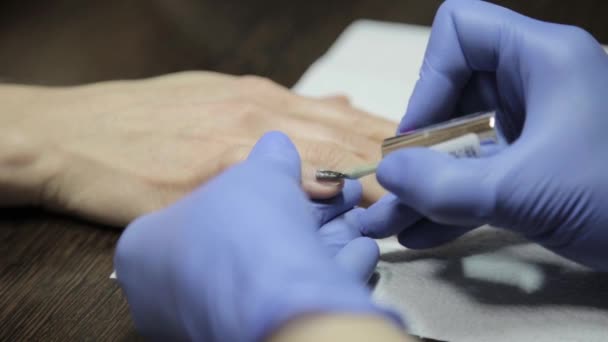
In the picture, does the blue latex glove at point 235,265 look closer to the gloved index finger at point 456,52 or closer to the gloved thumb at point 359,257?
the gloved thumb at point 359,257

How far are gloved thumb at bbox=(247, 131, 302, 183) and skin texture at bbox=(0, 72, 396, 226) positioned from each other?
0.53 feet

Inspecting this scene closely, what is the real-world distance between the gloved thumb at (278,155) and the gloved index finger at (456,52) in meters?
0.19

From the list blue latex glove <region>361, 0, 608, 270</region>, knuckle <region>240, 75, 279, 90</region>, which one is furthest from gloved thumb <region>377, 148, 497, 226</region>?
knuckle <region>240, 75, 279, 90</region>

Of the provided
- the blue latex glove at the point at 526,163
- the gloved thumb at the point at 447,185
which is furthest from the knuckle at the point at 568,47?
the gloved thumb at the point at 447,185

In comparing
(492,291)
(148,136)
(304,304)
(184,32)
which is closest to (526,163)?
(492,291)

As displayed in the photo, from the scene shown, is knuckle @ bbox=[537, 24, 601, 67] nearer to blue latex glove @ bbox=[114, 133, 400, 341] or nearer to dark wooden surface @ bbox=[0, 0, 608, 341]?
blue latex glove @ bbox=[114, 133, 400, 341]

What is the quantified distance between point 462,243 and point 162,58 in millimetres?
769

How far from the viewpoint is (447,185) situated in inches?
24.1

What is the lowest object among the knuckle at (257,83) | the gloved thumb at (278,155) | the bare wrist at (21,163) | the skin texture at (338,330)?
the bare wrist at (21,163)

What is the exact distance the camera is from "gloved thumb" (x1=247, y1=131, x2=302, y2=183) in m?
0.67

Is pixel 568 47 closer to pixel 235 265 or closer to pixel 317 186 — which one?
pixel 317 186

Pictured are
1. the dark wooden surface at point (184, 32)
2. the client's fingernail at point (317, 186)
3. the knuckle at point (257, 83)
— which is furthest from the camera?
the dark wooden surface at point (184, 32)

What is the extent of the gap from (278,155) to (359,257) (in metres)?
0.13

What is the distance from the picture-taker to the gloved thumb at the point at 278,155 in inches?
26.4
